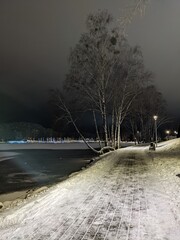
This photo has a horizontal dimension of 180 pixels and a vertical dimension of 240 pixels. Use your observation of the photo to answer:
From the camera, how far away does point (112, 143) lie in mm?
37500

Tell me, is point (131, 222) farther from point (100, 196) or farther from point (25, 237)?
point (100, 196)

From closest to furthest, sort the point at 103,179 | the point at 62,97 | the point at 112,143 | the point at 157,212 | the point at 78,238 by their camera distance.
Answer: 1. the point at 78,238
2. the point at 157,212
3. the point at 103,179
4. the point at 62,97
5. the point at 112,143

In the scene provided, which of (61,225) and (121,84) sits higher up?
(121,84)

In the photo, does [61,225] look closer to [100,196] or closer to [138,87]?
[100,196]

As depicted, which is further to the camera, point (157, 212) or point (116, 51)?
point (116, 51)

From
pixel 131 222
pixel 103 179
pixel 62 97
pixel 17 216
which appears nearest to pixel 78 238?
pixel 131 222

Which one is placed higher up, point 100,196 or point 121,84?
point 121,84

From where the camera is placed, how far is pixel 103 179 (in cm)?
1238

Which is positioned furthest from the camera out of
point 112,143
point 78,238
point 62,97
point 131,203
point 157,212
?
point 112,143

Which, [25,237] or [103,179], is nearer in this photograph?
[25,237]

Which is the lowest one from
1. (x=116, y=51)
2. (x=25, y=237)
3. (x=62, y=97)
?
(x=25, y=237)

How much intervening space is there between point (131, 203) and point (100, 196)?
4.08ft

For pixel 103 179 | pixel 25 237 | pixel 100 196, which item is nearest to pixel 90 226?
pixel 25 237

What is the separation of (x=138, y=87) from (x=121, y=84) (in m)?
2.22
